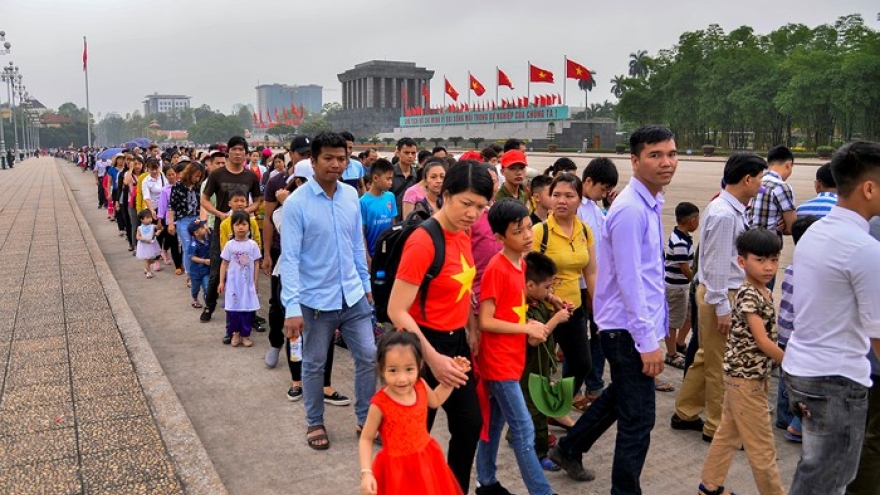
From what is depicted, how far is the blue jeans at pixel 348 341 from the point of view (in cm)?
406

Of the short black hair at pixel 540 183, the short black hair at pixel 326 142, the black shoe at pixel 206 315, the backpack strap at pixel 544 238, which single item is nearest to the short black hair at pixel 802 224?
the backpack strap at pixel 544 238

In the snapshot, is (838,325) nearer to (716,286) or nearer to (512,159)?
(716,286)

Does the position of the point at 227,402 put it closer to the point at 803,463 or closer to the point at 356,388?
the point at 356,388

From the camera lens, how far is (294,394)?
4941 millimetres

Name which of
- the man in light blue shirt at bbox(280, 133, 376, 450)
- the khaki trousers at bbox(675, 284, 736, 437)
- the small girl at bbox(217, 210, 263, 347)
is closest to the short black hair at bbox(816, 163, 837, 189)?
the khaki trousers at bbox(675, 284, 736, 437)

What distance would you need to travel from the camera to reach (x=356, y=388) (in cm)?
416

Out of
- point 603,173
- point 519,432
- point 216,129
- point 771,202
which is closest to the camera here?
point 519,432

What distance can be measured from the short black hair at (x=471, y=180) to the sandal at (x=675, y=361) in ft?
11.4

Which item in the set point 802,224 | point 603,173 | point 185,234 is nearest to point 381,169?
point 603,173

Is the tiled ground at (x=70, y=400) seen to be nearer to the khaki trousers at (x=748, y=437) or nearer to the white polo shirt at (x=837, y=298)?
the khaki trousers at (x=748, y=437)

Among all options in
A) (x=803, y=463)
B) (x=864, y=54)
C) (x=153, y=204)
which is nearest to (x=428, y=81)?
(x=864, y=54)

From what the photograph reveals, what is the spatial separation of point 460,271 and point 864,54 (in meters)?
51.5

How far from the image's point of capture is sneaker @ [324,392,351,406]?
486cm

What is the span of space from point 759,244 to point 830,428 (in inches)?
42.4
